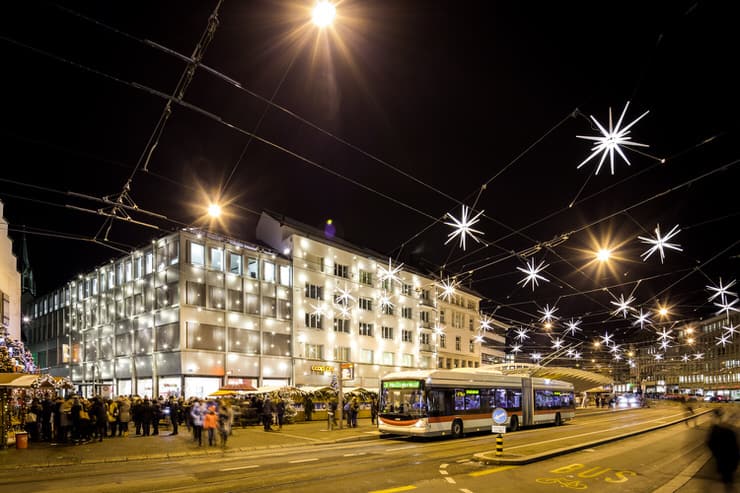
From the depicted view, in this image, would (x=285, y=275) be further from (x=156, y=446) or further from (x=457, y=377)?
(x=156, y=446)

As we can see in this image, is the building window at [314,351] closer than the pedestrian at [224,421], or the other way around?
the pedestrian at [224,421]

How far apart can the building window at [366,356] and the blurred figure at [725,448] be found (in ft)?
143

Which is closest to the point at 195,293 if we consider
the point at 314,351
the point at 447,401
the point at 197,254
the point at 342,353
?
the point at 197,254

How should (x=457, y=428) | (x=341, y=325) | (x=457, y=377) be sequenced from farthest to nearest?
(x=341, y=325) → (x=457, y=377) → (x=457, y=428)

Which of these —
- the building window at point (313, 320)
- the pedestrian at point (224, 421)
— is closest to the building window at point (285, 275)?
the building window at point (313, 320)

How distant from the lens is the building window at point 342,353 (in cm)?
5125

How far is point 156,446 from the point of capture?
20.1 meters

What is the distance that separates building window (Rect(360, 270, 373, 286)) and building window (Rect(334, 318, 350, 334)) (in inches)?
179

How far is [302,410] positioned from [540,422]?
1512 centimetres

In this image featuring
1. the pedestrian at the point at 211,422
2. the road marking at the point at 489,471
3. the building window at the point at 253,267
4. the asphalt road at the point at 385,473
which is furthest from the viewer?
the building window at the point at 253,267

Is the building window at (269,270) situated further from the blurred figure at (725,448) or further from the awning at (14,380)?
the blurred figure at (725,448)

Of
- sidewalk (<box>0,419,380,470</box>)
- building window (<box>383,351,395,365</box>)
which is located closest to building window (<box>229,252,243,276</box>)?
sidewalk (<box>0,419,380,470</box>)

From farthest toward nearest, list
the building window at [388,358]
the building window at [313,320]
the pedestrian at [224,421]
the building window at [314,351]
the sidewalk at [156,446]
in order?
1. the building window at [388,358]
2. the building window at [313,320]
3. the building window at [314,351]
4. the pedestrian at [224,421]
5. the sidewalk at [156,446]

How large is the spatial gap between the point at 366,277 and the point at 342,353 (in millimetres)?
8330
